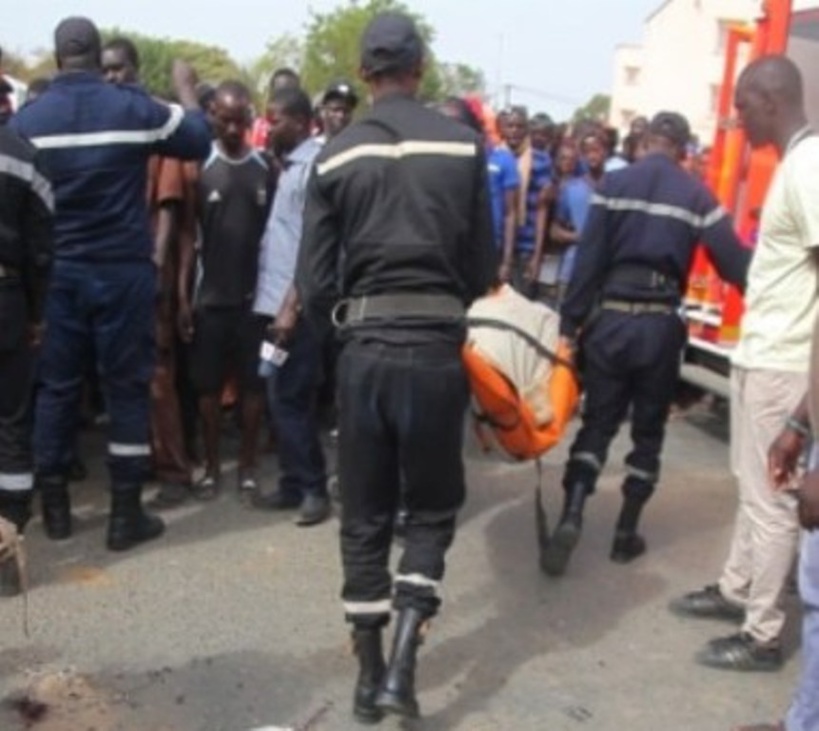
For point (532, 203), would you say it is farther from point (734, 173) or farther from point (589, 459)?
point (589, 459)

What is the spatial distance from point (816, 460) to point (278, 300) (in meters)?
3.10

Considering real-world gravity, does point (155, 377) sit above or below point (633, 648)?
above

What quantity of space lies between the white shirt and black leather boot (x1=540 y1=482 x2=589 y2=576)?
1184 mm

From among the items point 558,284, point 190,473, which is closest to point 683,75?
point 558,284

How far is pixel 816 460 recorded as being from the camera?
3.00m

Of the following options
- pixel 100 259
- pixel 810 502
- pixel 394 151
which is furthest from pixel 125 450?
pixel 810 502

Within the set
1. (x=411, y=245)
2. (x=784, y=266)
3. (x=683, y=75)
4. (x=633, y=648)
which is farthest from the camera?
(x=683, y=75)

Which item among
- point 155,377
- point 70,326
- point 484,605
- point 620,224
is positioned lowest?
point 484,605

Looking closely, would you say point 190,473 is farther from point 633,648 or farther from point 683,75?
point 683,75

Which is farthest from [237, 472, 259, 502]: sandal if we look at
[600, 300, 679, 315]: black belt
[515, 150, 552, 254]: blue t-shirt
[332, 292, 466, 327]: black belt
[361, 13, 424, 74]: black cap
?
[515, 150, 552, 254]: blue t-shirt

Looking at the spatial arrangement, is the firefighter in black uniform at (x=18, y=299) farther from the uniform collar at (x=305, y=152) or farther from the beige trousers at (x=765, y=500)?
Result: the beige trousers at (x=765, y=500)

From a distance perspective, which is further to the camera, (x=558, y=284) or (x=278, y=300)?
(x=558, y=284)

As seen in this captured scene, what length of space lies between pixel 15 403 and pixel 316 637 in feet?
4.98

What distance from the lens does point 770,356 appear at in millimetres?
4148
